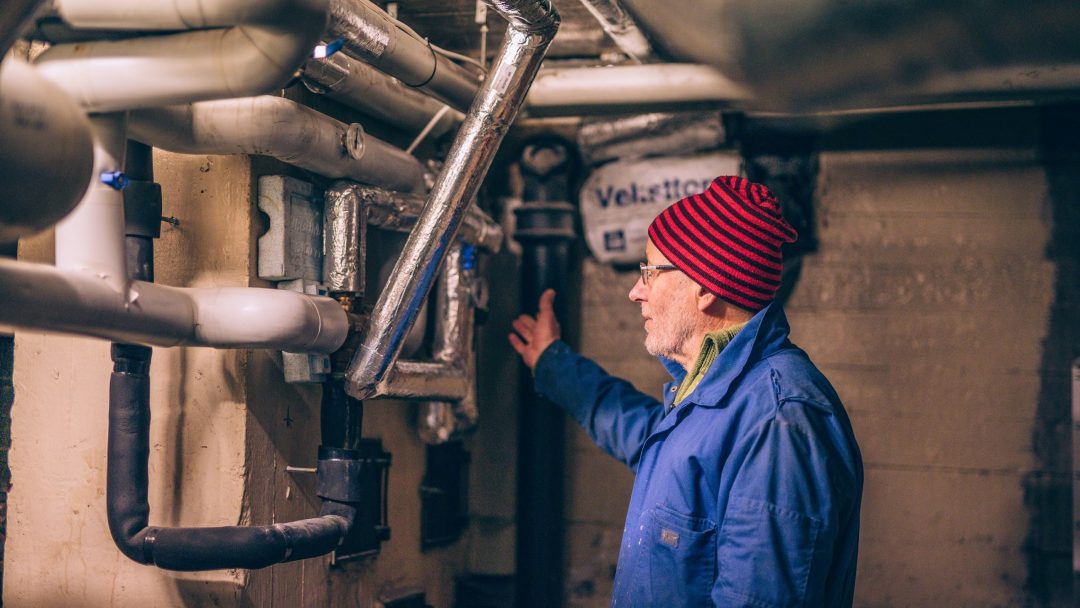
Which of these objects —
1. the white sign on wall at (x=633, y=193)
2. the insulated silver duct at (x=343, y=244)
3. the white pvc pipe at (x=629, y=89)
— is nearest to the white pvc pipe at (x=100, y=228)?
the insulated silver duct at (x=343, y=244)

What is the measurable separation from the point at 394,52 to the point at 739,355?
80 centimetres

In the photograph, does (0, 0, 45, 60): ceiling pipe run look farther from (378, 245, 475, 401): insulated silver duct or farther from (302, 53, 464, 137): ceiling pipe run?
(378, 245, 475, 401): insulated silver duct

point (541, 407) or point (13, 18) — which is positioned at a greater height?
point (13, 18)

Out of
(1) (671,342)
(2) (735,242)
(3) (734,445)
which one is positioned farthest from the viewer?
(1) (671,342)

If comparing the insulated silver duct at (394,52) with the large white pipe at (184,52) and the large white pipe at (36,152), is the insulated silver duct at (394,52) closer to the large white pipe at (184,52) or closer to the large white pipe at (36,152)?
the large white pipe at (184,52)

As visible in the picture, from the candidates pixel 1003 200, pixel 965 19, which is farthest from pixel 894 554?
pixel 965 19

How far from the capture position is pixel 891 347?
2479mm

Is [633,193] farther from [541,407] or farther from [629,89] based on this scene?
[541,407]

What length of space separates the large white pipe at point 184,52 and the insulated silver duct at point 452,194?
20.7 inches

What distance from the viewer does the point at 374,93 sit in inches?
75.4

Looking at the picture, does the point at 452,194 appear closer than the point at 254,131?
No

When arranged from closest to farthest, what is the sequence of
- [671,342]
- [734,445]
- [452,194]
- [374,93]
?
[734,445] → [671,342] → [452,194] → [374,93]

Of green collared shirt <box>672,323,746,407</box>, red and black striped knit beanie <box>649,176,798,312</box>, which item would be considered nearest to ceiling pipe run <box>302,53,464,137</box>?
red and black striped knit beanie <box>649,176,798,312</box>

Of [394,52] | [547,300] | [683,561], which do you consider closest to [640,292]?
[683,561]
